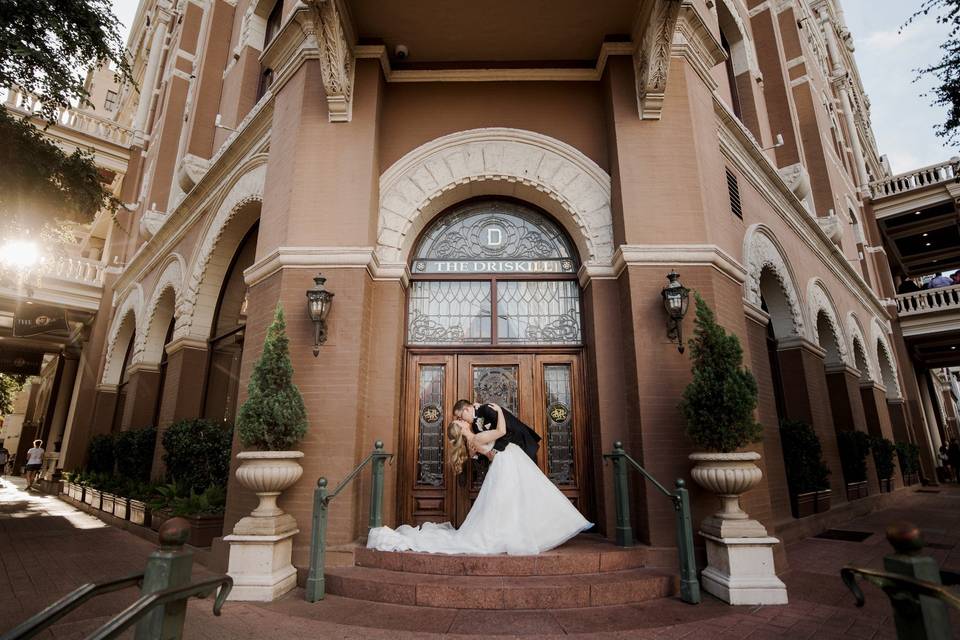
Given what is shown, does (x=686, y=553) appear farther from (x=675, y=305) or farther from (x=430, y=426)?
(x=430, y=426)

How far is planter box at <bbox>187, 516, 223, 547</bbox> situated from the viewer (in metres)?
6.70

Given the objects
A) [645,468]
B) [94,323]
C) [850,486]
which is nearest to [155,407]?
[94,323]

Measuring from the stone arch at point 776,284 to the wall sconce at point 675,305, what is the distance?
3609mm

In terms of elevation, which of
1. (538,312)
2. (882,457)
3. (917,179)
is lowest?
(882,457)

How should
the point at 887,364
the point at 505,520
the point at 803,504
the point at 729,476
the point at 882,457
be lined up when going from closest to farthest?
the point at 729,476 < the point at 505,520 < the point at 803,504 < the point at 882,457 < the point at 887,364

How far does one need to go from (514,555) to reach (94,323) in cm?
1783

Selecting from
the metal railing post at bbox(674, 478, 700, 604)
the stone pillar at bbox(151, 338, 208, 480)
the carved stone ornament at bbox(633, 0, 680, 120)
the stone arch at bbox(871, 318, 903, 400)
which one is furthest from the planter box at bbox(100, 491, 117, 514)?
the stone arch at bbox(871, 318, 903, 400)

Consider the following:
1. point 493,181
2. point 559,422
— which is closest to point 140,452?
point 559,422

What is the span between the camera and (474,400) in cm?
675

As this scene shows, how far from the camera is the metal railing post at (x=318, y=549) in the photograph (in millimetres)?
A: 4758

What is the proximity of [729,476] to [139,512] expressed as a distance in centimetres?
919

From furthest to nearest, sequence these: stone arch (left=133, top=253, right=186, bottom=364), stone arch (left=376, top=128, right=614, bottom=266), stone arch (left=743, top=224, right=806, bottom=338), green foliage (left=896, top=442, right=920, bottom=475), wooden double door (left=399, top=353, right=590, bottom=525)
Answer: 1. green foliage (left=896, top=442, right=920, bottom=475)
2. stone arch (left=133, top=253, right=186, bottom=364)
3. stone arch (left=743, top=224, right=806, bottom=338)
4. stone arch (left=376, top=128, right=614, bottom=266)
5. wooden double door (left=399, top=353, right=590, bottom=525)

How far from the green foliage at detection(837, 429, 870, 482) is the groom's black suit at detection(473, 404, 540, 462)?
8.14 metres

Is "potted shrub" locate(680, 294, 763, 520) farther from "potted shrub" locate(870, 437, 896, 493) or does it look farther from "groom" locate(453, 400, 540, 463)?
"potted shrub" locate(870, 437, 896, 493)
